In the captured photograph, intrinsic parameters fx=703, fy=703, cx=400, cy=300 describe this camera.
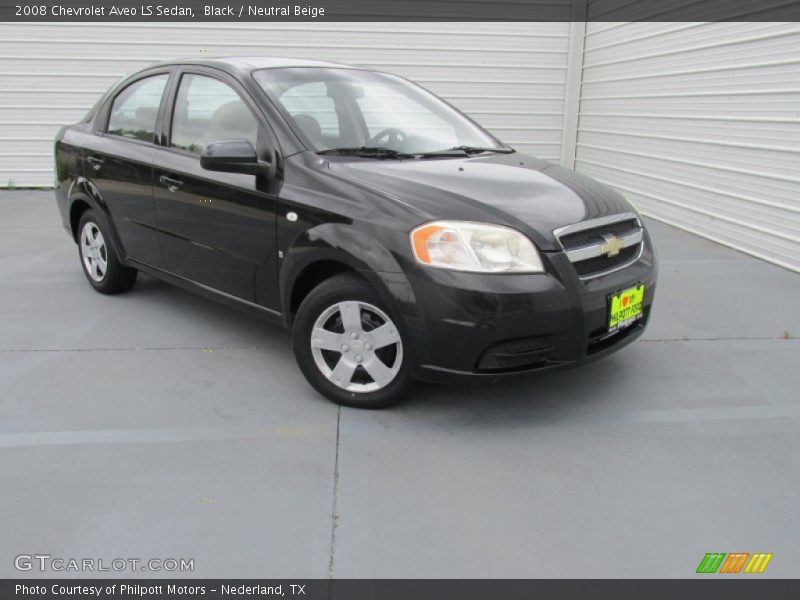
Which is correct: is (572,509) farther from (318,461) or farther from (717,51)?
(717,51)

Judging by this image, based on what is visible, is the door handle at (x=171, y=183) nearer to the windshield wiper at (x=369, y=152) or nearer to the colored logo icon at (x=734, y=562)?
the windshield wiper at (x=369, y=152)

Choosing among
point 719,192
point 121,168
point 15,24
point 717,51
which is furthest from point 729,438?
point 15,24

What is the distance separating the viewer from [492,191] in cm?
320

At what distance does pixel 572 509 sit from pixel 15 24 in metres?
10.4

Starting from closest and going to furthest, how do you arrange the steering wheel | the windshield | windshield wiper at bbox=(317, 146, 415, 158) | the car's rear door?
windshield wiper at bbox=(317, 146, 415, 158) < the windshield < the steering wheel < the car's rear door

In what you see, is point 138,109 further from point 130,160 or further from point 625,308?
point 625,308

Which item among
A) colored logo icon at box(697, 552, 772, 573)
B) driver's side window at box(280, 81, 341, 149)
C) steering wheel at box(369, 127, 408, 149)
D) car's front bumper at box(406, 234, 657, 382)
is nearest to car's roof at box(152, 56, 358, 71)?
driver's side window at box(280, 81, 341, 149)

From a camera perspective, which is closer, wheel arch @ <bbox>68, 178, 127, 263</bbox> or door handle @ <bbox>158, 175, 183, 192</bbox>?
door handle @ <bbox>158, 175, 183, 192</bbox>

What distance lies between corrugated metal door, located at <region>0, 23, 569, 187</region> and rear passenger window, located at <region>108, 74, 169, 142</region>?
5.40 meters

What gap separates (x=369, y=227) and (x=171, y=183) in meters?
1.52

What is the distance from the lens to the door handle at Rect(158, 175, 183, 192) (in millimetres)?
3920
